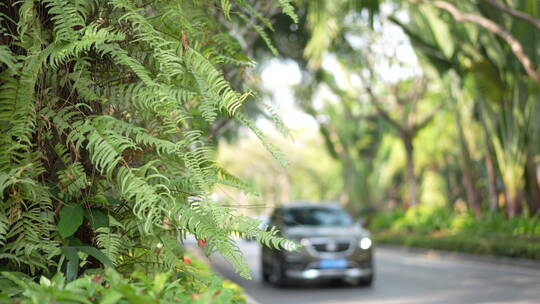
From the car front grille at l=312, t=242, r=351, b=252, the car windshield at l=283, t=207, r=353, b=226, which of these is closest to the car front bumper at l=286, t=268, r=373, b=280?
the car front grille at l=312, t=242, r=351, b=252

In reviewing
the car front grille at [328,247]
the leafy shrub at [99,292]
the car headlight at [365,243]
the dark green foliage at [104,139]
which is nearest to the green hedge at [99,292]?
the leafy shrub at [99,292]

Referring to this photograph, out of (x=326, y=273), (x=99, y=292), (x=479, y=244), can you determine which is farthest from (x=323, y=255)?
(x=99, y=292)

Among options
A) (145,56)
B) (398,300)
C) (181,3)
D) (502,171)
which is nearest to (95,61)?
(145,56)

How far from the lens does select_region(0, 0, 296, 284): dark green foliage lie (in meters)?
2.69

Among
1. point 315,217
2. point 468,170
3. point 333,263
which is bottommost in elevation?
point 333,263

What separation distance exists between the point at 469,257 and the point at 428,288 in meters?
7.03

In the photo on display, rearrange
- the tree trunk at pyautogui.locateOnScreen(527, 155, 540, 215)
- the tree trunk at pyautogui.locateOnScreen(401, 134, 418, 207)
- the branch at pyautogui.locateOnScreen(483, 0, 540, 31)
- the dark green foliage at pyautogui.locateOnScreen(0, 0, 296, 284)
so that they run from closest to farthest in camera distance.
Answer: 1. the dark green foliage at pyautogui.locateOnScreen(0, 0, 296, 284)
2. the branch at pyautogui.locateOnScreen(483, 0, 540, 31)
3. the tree trunk at pyautogui.locateOnScreen(527, 155, 540, 215)
4. the tree trunk at pyautogui.locateOnScreen(401, 134, 418, 207)

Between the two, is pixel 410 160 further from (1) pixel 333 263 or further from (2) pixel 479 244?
(1) pixel 333 263

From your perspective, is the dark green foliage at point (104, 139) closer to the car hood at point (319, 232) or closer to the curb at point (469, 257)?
the car hood at point (319, 232)

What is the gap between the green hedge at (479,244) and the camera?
16219 mm

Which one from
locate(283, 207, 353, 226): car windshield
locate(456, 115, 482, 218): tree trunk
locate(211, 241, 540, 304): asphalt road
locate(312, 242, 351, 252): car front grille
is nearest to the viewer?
locate(211, 241, 540, 304): asphalt road

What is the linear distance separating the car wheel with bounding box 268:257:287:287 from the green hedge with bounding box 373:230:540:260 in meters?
6.03

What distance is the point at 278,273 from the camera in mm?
13297

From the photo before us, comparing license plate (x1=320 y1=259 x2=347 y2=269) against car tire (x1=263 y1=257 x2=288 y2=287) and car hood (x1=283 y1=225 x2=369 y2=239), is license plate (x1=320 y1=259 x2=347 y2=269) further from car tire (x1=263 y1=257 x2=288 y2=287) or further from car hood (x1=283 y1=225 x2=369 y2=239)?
car tire (x1=263 y1=257 x2=288 y2=287)
